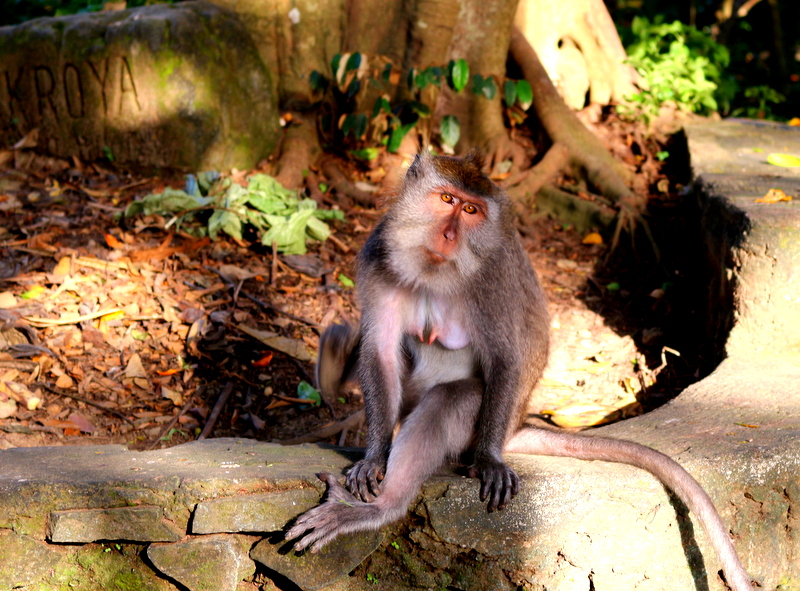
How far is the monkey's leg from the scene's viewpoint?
219 cm

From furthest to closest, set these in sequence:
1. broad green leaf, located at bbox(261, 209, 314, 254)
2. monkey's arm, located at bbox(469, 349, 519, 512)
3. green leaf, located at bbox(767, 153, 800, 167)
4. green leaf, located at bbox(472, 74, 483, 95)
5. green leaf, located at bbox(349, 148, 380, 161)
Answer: green leaf, located at bbox(349, 148, 380, 161), green leaf, located at bbox(472, 74, 483, 95), green leaf, located at bbox(767, 153, 800, 167), broad green leaf, located at bbox(261, 209, 314, 254), monkey's arm, located at bbox(469, 349, 519, 512)

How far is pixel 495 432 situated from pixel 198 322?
214cm

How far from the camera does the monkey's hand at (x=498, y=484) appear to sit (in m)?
2.21

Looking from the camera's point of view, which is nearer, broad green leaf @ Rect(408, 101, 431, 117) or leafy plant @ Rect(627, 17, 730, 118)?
broad green leaf @ Rect(408, 101, 431, 117)

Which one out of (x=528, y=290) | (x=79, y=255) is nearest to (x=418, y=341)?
(x=528, y=290)

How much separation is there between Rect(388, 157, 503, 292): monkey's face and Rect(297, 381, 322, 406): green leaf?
59.1 inches

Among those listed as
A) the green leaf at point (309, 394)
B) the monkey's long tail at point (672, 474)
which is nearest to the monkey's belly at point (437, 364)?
the monkey's long tail at point (672, 474)

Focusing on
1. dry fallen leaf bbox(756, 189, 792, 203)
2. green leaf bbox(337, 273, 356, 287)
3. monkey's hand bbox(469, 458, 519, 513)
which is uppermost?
dry fallen leaf bbox(756, 189, 792, 203)

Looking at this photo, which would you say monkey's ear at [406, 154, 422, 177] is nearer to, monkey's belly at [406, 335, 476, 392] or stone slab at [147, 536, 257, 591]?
monkey's belly at [406, 335, 476, 392]

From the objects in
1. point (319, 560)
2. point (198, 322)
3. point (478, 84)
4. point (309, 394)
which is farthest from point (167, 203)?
point (319, 560)

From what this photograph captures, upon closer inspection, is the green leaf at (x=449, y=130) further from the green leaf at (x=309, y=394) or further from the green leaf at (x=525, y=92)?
the green leaf at (x=309, y=394)

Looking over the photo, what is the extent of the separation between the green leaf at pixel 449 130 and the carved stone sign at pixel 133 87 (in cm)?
138

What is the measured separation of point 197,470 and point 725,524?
1604 mm

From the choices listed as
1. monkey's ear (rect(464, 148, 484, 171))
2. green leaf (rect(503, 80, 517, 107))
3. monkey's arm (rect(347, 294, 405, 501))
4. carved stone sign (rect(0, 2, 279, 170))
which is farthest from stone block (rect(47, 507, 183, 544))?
green leaf (rect(503, 80, 517, 107))
